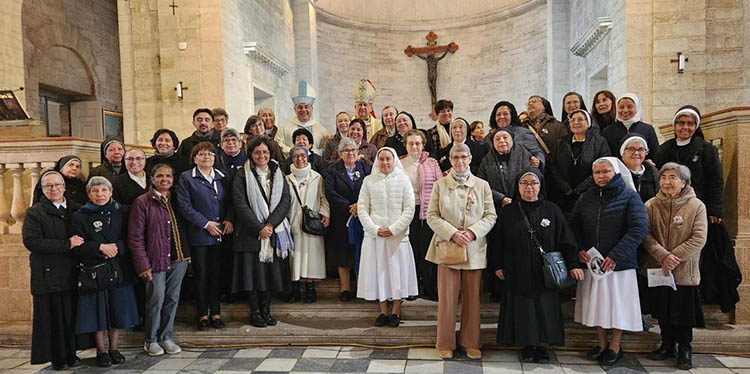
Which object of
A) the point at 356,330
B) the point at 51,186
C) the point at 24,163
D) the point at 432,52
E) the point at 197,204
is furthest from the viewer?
the point at 432,52

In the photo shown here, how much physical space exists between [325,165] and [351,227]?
85cm

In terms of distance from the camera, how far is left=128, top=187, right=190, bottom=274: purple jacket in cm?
397

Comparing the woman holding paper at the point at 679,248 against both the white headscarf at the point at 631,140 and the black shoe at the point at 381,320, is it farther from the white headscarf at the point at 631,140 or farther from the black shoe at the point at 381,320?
the black shoe at the point at 381,320

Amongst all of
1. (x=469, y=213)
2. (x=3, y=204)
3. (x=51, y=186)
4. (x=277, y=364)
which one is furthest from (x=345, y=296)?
(x=3, y=204)

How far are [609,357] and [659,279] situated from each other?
0.71 metres

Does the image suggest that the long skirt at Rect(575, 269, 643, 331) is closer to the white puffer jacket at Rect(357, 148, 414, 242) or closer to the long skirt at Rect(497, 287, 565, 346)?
the long skirt at Rect(497, 287, 565, 346)

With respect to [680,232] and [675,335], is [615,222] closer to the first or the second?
[680,232]

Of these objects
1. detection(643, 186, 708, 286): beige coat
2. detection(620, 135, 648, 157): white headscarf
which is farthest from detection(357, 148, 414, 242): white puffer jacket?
detection(643, 186, 708, 286): beige coat

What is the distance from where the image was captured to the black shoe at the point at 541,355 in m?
3.82

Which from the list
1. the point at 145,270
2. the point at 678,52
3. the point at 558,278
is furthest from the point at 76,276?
the point at 678,52

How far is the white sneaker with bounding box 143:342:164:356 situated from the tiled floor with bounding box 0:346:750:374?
0.05m

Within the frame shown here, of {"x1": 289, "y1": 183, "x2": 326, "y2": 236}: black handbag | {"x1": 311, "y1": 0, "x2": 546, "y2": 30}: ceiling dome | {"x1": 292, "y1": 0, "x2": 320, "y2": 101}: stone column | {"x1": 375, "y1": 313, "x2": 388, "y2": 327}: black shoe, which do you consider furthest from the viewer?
{"x1": 311, "y1": 0, "x2": 546, "y2": 30}: ceiling dome

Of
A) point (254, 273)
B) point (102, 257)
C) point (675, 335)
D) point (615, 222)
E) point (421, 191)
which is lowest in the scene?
point (675, 335)

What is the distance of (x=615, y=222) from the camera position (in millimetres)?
3650
